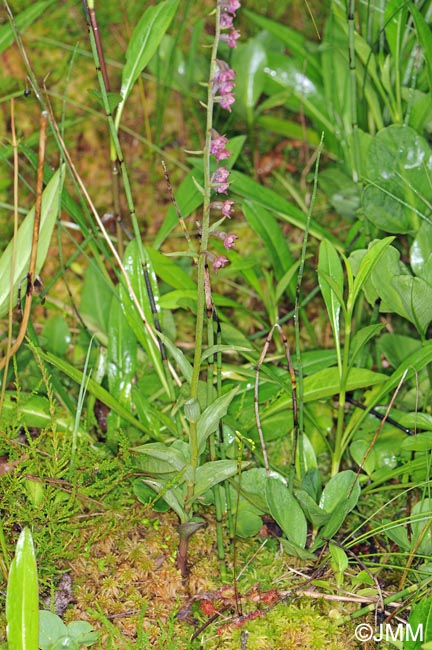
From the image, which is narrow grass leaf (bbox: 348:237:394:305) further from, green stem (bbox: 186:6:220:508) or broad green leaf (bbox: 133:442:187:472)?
broad green leaf (bbox: 133:442:187:472)

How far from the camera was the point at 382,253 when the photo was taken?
1.52 m

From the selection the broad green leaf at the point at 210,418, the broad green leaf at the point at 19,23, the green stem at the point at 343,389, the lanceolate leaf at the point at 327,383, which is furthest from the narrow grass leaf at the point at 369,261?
the broad green leaf at the point at 19,23

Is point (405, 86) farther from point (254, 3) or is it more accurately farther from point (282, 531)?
point (282, 531)

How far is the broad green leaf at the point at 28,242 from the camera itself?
1494 mm

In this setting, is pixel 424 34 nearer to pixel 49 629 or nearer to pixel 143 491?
pixel 143 491

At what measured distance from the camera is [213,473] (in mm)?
1398

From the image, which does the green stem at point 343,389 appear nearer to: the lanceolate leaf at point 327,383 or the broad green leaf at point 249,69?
the lanceolate leaf at point 327,383

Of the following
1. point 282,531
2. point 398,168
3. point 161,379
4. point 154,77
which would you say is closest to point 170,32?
point 154,77

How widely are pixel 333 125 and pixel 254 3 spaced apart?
27.8 inches

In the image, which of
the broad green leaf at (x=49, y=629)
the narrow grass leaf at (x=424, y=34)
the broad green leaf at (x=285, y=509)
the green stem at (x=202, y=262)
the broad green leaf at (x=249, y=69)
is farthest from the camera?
the broad green leaf at (x=249, y=69)

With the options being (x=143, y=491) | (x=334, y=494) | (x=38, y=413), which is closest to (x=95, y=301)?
(x=38, y=413)

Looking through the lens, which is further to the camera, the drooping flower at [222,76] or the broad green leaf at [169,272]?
the broad green leaf at [169,272]

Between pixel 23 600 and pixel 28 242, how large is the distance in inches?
26.9

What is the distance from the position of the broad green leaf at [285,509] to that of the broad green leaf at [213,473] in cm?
10
